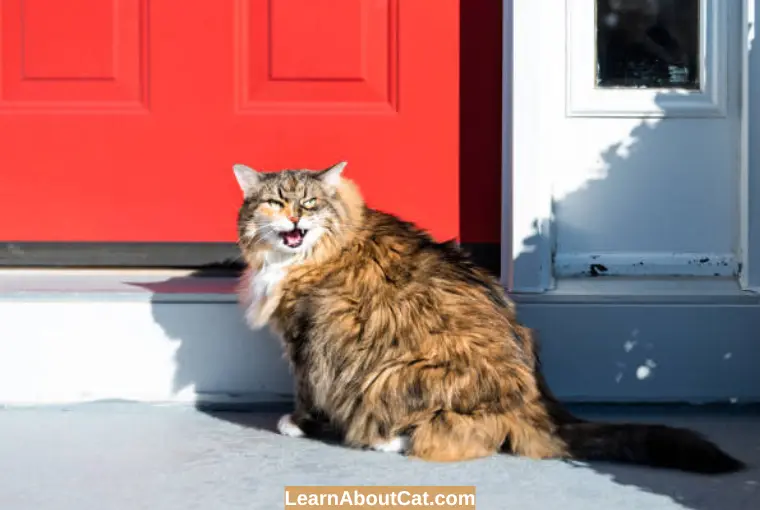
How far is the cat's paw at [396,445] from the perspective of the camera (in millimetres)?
3330

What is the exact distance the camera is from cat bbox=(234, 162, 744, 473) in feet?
10.7

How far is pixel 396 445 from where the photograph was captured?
3.34 metres

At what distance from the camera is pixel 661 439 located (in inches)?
122

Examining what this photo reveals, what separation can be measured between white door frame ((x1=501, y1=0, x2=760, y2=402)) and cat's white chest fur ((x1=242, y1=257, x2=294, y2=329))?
836mm

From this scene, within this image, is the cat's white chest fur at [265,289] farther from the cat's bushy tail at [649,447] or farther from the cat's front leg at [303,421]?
the cat's bushy tail at [649,447]

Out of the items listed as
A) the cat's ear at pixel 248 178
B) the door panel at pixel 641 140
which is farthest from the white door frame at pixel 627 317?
the cat's ear at pixel 248 178

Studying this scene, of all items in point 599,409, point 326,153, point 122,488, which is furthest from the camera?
point 326,153

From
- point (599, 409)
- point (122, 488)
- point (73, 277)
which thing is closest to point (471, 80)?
point (599, 409)

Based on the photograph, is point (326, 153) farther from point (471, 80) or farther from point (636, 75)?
point (636, 75)

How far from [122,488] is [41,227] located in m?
1.49

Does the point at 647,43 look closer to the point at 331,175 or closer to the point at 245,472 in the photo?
the point at 331,175

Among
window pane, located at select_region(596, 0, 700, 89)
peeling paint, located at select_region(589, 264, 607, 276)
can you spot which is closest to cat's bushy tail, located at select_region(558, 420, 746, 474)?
peeling paint, located at select_region(589, 264, 607, 276)

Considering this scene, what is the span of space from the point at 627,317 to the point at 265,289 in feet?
3.96

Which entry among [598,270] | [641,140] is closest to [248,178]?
[598,270]
